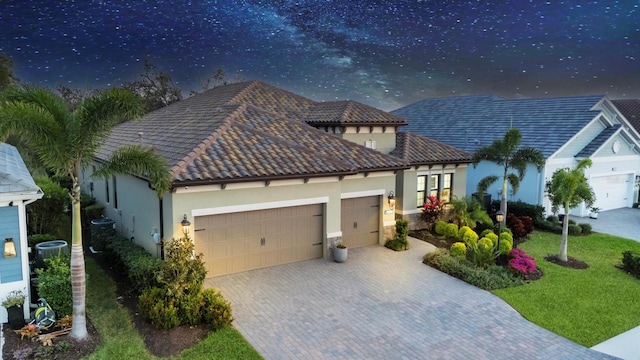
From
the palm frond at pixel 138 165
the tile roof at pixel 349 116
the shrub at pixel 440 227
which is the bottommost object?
the shrub at pixel 440 227

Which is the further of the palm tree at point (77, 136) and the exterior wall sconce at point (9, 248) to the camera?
the exterior wall sconce at point (9, 248)

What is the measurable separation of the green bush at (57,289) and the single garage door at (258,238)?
3.62 metres

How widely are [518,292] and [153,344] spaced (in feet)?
32.7

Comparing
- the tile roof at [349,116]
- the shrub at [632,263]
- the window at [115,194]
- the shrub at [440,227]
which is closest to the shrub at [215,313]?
the window at [115,194]

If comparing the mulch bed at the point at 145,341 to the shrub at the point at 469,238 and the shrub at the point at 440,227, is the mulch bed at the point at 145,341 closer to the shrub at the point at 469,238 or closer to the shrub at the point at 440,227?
the shrub at the point at 469,238

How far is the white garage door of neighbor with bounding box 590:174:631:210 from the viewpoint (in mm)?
25589

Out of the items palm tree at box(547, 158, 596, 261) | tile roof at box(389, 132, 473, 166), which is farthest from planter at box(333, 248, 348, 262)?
palm tree at box(547, 158, 596, 261)

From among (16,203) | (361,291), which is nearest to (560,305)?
(361,291)

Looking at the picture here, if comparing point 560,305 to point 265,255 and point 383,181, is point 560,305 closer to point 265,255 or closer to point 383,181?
point 383,181

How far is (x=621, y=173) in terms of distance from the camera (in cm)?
2644

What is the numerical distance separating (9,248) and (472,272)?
1242 centimetres

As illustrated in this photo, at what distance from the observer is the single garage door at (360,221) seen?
1644cm

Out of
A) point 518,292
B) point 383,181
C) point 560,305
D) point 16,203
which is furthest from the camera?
point 383,181

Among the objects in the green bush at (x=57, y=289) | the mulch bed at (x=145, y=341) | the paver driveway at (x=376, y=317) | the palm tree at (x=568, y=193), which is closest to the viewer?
the mulch bed at (x=145, y=341)
